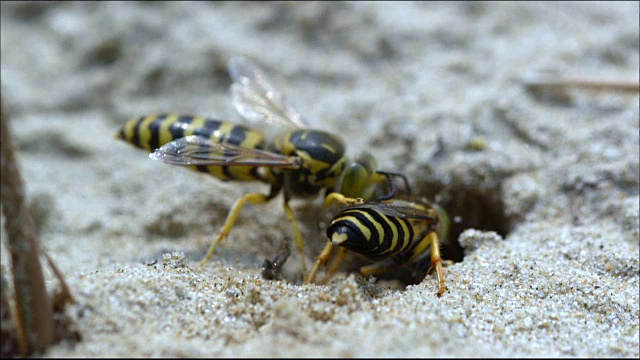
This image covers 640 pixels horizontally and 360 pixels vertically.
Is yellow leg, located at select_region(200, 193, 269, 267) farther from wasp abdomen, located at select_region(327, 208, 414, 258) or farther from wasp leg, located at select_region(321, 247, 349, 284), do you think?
wasp abdomen, located at select_region(327, 208, 414, 258)

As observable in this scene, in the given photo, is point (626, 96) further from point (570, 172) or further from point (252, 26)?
point (252, 26)

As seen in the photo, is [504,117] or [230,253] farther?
[504,117]

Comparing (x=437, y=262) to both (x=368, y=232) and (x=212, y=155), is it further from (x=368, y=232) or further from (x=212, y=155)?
(x=212, y=155)

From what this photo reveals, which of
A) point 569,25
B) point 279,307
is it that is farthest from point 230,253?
point 569,25

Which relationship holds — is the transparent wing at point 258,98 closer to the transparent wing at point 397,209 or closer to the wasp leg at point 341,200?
the wasp leg at point 341,200

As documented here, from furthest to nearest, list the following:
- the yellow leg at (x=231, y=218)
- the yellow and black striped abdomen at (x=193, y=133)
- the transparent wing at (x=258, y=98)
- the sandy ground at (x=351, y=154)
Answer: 1. the transparent wing at (x=258, y=98)
2. the yellow and black striped abdomen at (x=193, y=133)
3. the yellow leg at (x=231, y=218)
4. the sandy ground at (x=351, y=154)

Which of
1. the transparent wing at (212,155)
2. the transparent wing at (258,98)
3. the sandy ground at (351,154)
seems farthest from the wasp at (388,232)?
the transparent wing at (258,98)
